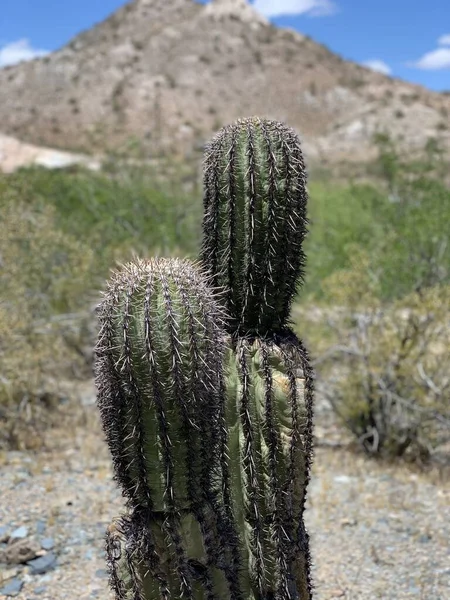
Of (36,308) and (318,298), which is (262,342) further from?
(318,298)

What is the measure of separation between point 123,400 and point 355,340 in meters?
4.78

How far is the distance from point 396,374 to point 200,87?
156 feet

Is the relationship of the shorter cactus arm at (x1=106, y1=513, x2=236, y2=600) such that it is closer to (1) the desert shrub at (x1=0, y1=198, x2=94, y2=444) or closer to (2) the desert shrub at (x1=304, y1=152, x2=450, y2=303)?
(1) the desert shrub at (x1=0, y1=198, x2=94, y2=444)

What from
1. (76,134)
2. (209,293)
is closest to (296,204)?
(209,293)

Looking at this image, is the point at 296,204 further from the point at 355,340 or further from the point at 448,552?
the point at 355,340

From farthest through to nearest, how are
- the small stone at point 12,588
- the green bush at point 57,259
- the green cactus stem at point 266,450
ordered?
the green bush at point 57,259, the small stone at point 12,588, the green cactus stem at point 266,450

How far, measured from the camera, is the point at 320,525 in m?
5.50

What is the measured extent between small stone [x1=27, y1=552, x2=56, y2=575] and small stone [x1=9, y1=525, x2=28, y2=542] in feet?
0.73

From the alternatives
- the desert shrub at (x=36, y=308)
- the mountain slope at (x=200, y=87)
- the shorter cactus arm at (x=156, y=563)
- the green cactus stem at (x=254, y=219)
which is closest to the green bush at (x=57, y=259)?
the desert shrub at (x=36, y=308)

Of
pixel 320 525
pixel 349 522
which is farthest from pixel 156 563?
pixel 349 522

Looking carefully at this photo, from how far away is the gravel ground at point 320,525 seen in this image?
4.50m

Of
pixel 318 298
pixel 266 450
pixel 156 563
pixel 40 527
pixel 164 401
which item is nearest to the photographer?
pixel 164 401

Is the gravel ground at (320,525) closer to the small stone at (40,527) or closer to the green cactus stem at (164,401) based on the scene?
the small stone at (40,527)

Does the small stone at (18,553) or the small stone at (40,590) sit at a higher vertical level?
the small stone at (18,553)
